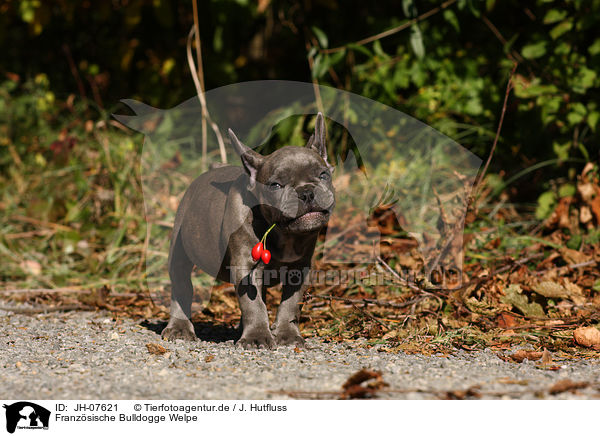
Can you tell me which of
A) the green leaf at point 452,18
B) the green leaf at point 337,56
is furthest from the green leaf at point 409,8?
the green leaf at point 337,56

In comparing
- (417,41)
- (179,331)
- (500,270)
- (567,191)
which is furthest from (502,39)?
(179,331)

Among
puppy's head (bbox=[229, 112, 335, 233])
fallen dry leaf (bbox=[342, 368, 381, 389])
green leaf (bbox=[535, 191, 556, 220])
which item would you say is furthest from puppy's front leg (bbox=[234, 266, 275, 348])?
green leaf (bbox=[535, 191, 556, 220])

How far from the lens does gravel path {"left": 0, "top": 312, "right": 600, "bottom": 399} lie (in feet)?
8.62

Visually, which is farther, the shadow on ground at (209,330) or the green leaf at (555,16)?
the green leaf at (555,16)

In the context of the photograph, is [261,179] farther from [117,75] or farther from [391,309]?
[117,75]

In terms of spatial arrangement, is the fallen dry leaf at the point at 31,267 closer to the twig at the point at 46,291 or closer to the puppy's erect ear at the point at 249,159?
the twig at the point at 46,291

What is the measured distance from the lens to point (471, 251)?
16.2 ft

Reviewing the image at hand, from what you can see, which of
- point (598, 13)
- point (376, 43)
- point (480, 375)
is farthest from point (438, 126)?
point (480, 375)

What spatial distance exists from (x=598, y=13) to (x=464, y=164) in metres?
1.62

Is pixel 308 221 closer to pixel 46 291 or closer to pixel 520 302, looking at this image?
pixel 520 302

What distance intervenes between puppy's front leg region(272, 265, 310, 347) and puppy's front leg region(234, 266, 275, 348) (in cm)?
10

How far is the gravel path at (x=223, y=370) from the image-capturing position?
2.63m

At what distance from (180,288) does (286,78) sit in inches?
177

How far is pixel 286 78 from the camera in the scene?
787cm
